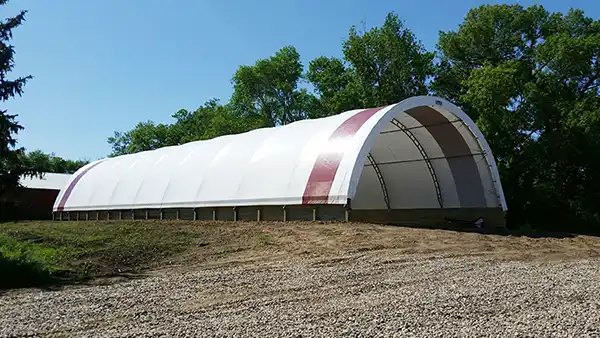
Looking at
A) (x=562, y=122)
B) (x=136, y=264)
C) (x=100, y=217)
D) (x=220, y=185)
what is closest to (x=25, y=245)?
(x=136, y=264)

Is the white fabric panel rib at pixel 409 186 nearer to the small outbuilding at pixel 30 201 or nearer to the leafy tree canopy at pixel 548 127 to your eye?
the leafy tree canopy at pixel 548 127

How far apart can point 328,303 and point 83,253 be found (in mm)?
7155

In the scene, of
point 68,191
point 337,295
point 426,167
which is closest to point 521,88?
point 426,167

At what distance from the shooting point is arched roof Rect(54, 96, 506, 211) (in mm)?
17922

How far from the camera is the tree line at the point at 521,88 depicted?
85.0 feet

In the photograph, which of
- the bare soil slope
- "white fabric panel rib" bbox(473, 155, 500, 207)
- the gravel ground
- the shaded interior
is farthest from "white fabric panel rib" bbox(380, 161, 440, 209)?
the gravel ground

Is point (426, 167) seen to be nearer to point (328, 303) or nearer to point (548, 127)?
point (548, 127)

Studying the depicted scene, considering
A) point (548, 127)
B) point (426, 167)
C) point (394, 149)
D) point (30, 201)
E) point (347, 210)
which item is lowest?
point (347, 210)

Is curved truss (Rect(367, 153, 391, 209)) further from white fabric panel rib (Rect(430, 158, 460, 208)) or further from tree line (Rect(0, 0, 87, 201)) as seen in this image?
tree line (Rect(0, 0, 87, 201))

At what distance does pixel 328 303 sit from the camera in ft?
24.6

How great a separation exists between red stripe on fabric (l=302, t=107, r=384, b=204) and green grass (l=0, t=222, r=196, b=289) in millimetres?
4137

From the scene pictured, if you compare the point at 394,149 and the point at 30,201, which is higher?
the point at 394,149

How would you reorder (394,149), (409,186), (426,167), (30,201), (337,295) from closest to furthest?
(337,295) → (426,167) → (394,149) → (409,186) → (30,201)

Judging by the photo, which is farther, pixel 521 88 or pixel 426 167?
pixel 521 88
